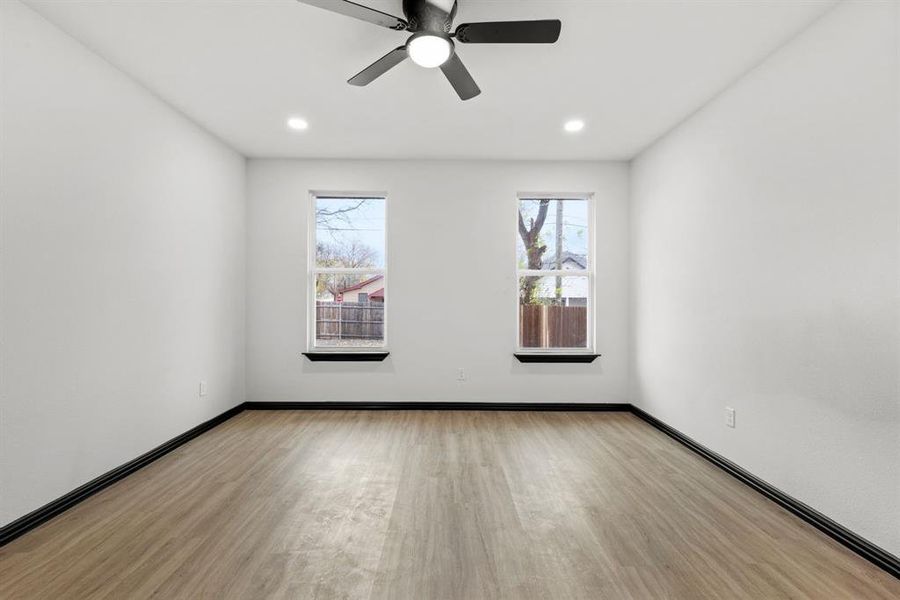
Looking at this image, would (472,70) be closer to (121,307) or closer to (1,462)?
(121,307)

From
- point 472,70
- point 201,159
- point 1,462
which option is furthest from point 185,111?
point 1,462

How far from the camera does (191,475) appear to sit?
2.78 m

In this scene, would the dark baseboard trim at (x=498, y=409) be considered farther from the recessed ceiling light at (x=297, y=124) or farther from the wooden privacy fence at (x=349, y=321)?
the recessed ceiling light at (x=297, y=124)

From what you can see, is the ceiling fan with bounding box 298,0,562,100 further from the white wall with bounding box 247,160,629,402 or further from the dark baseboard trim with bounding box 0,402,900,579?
the dark baseboard trim with bounding box 0,402,900,579

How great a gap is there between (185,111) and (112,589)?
3.10 metres

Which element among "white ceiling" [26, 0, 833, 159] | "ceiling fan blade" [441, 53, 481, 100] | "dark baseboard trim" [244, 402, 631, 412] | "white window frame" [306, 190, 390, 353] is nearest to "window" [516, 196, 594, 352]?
"dark baseboard trim" [244, 402, 631, 412]

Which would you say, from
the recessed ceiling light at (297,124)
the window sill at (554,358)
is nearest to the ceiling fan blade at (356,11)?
the recessed ceiling light at (297,124)

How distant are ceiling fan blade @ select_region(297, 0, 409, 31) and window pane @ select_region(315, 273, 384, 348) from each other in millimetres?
2794

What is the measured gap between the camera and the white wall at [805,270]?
1872mm

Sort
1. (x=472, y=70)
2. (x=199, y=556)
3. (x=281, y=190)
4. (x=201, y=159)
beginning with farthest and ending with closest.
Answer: (x=281, y=190)
(x=201, y=159)
(x=472, y=70)
(x=199, y=556)

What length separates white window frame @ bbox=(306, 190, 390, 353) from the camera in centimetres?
443

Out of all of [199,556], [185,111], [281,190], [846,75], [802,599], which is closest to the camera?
[802,599]

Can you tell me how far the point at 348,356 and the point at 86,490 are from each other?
2.24 m

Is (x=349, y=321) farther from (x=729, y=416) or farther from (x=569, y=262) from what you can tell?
(x=729, y=416)
